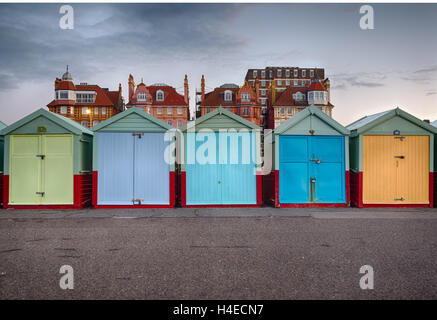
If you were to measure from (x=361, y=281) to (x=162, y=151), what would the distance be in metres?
7.40

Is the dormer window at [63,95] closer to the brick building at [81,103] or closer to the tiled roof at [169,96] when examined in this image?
the brick building at [81,103]

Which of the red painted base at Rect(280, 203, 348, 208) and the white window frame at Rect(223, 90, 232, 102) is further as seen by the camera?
the white window frame at Rect(223, 90, 232, 102)

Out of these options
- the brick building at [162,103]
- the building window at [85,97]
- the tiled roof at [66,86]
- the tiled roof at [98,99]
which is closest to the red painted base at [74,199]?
the brick building at [162,103]

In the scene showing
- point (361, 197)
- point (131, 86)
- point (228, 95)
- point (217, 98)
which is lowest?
point (361, 197)

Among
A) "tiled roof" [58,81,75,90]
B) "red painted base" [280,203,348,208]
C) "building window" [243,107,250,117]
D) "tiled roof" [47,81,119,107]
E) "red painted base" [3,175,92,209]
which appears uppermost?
"tiled roof" [58,81,75,90]

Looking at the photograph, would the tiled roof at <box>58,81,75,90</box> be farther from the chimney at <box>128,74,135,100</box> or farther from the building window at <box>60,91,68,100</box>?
the chimney at <box>128,74,135,100</box>

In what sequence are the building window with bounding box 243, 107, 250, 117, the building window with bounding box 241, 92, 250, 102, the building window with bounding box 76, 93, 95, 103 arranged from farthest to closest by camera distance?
the building window with bounding box 241, 92, 250, 102
the building window with bounding box 243, 107, 250, 117
the building window with bounding box 76, 93, 95, 103

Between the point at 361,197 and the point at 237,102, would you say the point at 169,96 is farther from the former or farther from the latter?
the point at 361,197

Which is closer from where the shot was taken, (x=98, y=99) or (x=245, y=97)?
(x=98, y=99)

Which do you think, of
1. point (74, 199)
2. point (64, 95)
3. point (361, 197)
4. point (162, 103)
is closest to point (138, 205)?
point (74, 199)

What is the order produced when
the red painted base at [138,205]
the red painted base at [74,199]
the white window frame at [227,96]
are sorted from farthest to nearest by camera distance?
the white window frame at [227,96] < the red painted base at [138,205] < the red painted base at [74,199]

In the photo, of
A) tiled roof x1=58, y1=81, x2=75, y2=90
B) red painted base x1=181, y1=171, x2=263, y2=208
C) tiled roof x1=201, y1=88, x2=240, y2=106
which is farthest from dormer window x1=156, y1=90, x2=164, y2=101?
red painted base x1=181, y1=171, x2=263, y2=208

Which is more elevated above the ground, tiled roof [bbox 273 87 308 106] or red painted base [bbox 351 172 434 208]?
tiled roof [bbox 273 87 308 106]

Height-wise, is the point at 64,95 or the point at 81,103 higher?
the point at 64,95
